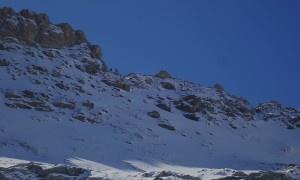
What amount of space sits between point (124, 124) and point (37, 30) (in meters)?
22.9

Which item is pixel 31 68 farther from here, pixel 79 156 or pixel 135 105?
pixel 79 156

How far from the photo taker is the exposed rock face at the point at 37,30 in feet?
204

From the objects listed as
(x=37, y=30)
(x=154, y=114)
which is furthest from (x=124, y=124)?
(x=37, y=30)

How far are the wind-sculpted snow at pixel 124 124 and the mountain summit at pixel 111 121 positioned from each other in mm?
120

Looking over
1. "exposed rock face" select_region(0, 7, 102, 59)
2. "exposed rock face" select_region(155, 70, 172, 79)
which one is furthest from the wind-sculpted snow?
"exposed rock face" select_region(0, 7, 102, 59)

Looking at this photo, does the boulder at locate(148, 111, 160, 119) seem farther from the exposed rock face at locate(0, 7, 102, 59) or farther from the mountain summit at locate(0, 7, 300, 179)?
the exposed rock face at locate(0, 7, 102, 59)

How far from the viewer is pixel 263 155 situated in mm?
54312

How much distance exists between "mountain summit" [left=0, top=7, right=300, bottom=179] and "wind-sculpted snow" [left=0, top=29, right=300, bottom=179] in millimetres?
120

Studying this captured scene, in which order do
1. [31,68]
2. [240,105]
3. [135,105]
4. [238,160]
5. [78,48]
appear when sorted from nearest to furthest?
[238,160]
[31,68]
[135,105]
[78,48]
[240,105]

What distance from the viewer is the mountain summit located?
31.1m

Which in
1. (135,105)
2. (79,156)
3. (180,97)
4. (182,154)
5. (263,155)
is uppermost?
(180,97)

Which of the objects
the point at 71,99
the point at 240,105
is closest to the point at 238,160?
the point at 71,99

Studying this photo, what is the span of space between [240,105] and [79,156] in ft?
153

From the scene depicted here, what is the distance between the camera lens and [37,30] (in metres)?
64.6
